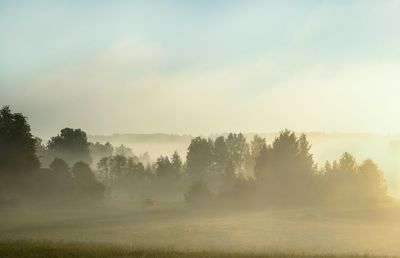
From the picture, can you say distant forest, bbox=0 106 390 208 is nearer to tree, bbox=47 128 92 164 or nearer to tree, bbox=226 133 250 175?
tree, bbox=47 128 92 164

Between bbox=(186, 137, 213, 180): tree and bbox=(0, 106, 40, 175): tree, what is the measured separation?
78.6 m

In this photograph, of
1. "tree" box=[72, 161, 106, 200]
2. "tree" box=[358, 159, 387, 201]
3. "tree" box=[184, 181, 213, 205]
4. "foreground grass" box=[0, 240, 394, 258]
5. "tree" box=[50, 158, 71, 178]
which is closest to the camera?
"foreground grass" box=[0, 240, 394, 258]

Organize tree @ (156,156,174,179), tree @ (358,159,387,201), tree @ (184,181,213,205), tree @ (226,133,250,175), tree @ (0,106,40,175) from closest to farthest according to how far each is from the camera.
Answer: tree @ (0,106,40,175)
tree @ (184,181,213,205)
tree @ (358,159,387,201)
tree @ (156,156,174,179)
tree @ (226,133,250,175)

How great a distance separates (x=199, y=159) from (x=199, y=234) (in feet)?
344

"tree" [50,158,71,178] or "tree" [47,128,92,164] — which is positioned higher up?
"tree" [47,128,92,164]

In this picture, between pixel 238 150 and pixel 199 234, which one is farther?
pixel 238 150

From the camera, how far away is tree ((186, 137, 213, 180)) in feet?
528

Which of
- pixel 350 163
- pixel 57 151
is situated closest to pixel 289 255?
pixel 350 163

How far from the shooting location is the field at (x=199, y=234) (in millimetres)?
34656

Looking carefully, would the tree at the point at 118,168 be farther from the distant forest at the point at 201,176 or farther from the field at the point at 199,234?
the field at the point at 199,234

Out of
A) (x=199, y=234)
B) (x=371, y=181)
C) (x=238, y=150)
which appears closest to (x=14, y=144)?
(x=199, y=234)

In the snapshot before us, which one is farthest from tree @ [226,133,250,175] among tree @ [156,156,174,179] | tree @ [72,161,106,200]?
tree @ [72,161,106,200]

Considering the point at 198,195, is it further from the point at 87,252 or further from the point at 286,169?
the point at 87,252

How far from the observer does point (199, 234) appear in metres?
56.9
